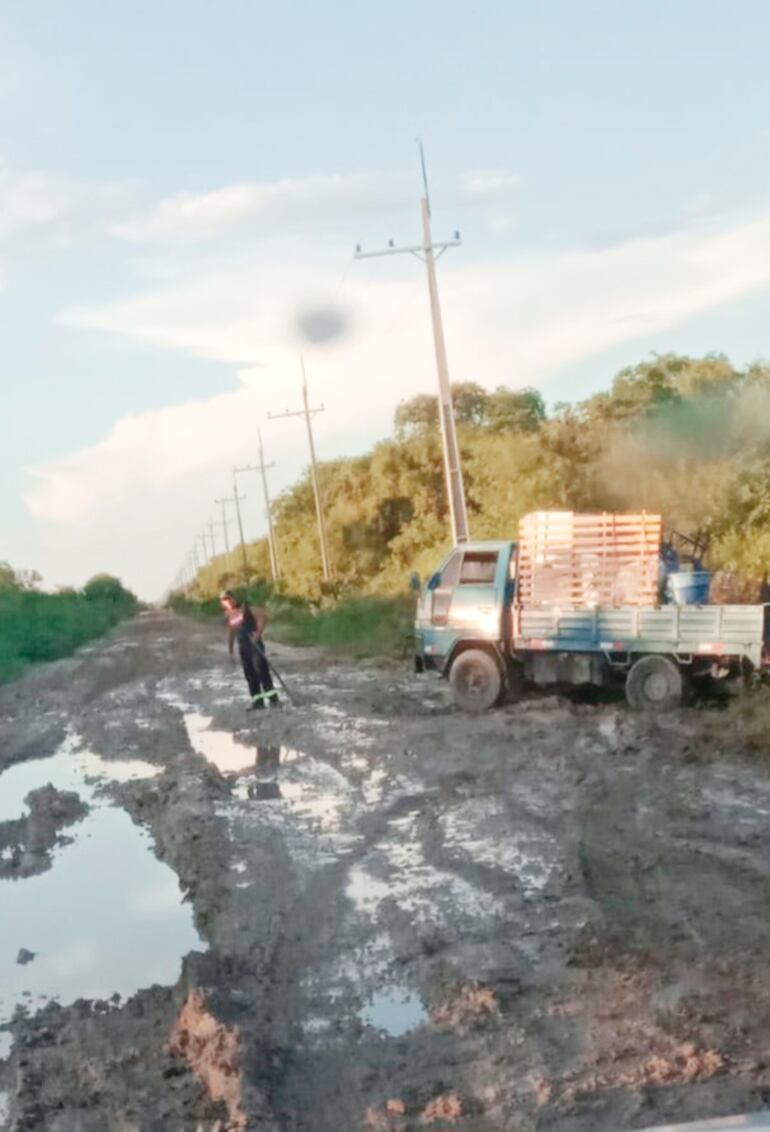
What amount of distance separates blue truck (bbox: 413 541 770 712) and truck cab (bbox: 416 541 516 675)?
0.01 meters

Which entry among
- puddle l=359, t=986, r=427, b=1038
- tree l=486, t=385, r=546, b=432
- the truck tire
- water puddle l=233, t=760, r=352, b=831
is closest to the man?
water puddle l=233, t=760, r=352, b=831

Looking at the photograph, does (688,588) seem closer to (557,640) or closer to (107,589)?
(557,640)

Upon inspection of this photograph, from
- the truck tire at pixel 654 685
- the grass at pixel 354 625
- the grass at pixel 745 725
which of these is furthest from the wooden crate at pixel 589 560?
the grass at pixel 354 625

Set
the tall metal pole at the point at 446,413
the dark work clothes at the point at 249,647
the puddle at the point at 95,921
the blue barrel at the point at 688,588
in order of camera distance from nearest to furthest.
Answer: the puddle at the point at 95,921 < the blue barrel at the point at 688,588 < the dark work clothes at the point at 249,647 < the tall metal pole at the point at 446,413

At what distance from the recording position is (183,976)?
7406 mm

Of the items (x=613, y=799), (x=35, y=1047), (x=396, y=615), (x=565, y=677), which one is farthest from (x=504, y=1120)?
(x=396, y=615)

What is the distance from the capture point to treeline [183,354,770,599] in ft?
78.8

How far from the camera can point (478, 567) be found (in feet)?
61.7

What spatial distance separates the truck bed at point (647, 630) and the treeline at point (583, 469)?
4409 millimetres

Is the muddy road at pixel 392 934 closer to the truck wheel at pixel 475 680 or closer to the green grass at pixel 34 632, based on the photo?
the truck wheel at pixel 475 680

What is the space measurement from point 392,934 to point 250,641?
12030mm

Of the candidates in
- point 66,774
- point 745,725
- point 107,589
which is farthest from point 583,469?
point 107,589

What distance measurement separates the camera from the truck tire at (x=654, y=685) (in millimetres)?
16938

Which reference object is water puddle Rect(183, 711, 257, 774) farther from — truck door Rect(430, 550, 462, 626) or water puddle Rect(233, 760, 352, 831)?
truck door Rect(430, 550, 462, 626)
